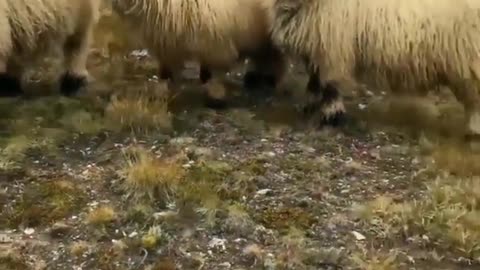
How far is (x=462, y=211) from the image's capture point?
24.2 ft

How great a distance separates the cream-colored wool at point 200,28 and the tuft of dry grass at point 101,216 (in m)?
2.74

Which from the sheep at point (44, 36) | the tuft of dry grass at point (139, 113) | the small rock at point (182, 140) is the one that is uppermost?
the sheep at point (44, 36)

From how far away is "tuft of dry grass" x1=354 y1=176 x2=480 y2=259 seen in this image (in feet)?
23.0

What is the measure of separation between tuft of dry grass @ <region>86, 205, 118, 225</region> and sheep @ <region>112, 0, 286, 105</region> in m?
2.75

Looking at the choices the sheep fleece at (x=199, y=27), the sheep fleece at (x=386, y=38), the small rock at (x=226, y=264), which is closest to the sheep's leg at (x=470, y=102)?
the sheep fleece at (x=386, y=38)

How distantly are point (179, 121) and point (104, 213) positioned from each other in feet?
7.58

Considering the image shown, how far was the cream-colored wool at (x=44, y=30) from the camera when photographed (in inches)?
358

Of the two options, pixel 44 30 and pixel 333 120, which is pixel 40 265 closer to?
pixel 44 30

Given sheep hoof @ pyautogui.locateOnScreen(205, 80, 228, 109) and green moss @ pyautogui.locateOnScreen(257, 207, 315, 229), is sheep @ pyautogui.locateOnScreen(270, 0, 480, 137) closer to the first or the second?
sheep hoof @ pyautogui.locateOnScreen(205, 80, 228, 109)

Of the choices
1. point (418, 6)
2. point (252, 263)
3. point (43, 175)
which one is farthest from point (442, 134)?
point (43, 175)

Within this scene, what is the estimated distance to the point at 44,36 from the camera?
945 centimetres

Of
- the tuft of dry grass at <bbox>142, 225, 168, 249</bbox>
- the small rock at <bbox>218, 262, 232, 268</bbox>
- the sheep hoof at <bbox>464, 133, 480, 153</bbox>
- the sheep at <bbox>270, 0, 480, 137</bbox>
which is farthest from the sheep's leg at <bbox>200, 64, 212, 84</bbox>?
the small rock at <bbox>218, 262, 232, 268</bbox>

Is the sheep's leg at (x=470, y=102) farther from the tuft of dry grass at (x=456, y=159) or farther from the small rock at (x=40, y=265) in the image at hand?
the small rock at (x=40, y=265)

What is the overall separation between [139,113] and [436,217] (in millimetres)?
3455
